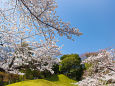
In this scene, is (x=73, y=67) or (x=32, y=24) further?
(x=73, y=67)

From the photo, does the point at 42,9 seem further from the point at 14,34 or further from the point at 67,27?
the point at 14,34

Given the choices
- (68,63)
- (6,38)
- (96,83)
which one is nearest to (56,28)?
(6,38)

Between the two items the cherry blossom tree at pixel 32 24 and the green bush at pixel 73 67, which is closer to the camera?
the cherry blossom tree at pixel 32 24

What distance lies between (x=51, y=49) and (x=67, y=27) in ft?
7.71

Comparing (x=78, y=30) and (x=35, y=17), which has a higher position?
(x=35, y=17)

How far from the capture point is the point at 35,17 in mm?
1800

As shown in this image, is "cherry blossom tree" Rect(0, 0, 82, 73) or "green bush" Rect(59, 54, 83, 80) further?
"green bush" Rect(59, 54, 83, 80)

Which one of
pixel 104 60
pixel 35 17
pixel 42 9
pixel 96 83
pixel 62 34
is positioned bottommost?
pixel 96 83

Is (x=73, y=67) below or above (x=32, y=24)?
below

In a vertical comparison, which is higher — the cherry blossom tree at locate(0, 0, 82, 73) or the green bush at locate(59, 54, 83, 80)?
the cherry blossom tree at locate(0, 0, 82, 73)

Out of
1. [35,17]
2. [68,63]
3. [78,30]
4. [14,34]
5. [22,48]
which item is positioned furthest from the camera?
[68,63]

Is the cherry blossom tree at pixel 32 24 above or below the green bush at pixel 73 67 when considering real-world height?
above

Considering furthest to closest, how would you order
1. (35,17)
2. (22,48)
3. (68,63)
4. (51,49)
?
(68,63)
(51,49)
(22,48)
(35,17)

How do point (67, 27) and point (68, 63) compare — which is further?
point (68, 63)
